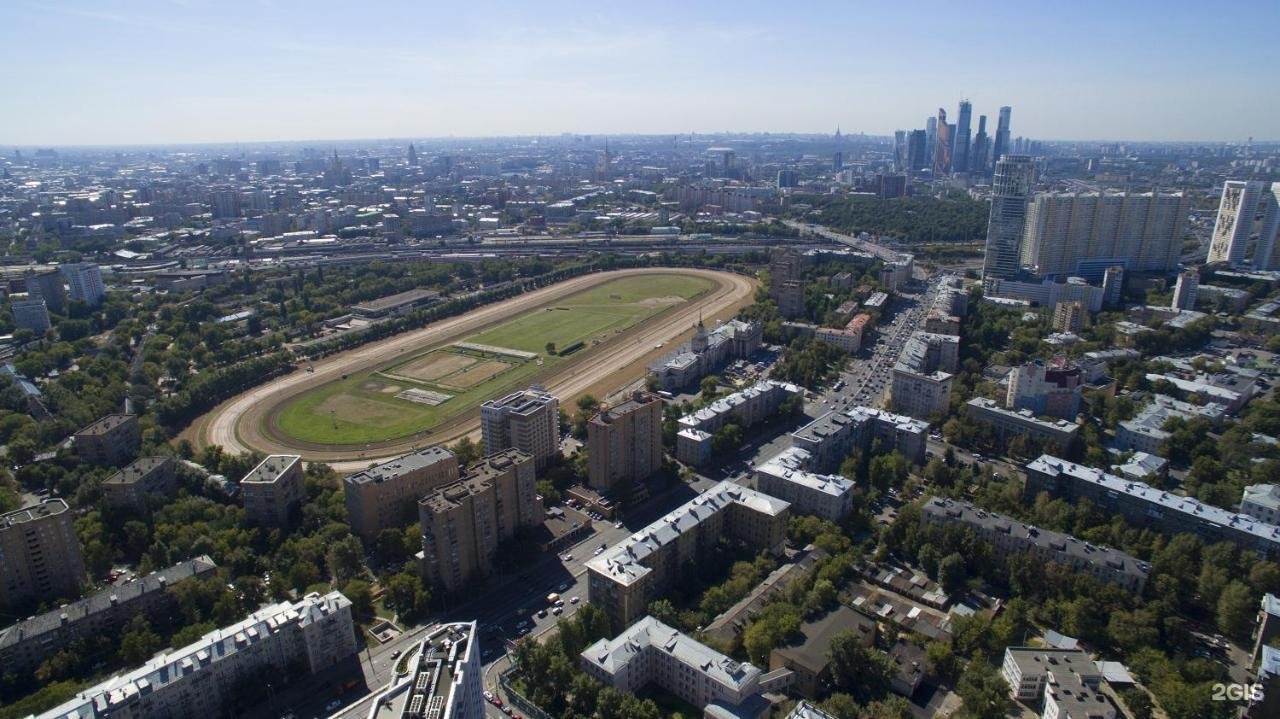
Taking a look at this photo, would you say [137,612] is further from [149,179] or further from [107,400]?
[149,179]

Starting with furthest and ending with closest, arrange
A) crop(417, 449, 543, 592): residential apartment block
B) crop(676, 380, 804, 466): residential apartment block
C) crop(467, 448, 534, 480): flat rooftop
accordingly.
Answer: crop(676, 380, 804, 466): residential apartment block → crop(467, 448, 534, 480): flat rooftop → crop(417, 449, 543, 592): residential apartment block

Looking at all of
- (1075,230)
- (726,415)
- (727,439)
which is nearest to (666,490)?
(727,439)

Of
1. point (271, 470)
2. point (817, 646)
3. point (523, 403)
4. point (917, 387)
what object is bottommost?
point (817, 646)

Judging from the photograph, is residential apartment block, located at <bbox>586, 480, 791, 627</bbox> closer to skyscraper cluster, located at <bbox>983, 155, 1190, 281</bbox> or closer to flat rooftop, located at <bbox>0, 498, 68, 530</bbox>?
flat rooftop, located at <bbox>0, 498, 68, 530</bbox>

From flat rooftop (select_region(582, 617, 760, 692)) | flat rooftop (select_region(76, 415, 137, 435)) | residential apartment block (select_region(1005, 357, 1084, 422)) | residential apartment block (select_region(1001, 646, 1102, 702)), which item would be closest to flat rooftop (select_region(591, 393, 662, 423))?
flat rooftop (select_region(582, 617, 760, 692))

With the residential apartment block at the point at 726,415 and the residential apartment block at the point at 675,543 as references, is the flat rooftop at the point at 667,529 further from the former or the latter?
the residential apartment block at the point at 726,415

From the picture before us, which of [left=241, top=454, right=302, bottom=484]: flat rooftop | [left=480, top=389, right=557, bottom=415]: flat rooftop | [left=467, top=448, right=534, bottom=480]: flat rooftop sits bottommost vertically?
[left=241, top=454, right=302, bottom=484]: flat rooftop

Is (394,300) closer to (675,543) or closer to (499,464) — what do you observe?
(499,464)
